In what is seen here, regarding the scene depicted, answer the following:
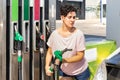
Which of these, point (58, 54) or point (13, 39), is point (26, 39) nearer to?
point (13, 39)

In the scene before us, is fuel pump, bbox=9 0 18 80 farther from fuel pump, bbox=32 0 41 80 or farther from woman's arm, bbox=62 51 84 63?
woman's arm, bbox=62 51 84 63

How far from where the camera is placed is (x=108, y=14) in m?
5.77

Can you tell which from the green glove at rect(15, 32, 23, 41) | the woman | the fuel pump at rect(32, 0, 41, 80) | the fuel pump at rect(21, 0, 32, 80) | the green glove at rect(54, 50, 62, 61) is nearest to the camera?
the green glove at rect(54, 50, 62, 61)

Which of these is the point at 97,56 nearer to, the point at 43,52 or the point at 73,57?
the point at 43,52

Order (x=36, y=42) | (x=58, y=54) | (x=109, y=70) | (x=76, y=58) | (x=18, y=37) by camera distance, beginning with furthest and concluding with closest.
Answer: (x=36, y=42)
(x=18, y=37)
(x=109, y=70)
(x=76, y=58)
(x=58, y=54)

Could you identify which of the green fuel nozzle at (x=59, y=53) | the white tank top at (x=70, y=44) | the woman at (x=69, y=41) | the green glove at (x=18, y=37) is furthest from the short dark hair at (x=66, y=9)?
the green glove at (x=18, y=37)

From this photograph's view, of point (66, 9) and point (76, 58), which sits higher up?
point (66, 9)

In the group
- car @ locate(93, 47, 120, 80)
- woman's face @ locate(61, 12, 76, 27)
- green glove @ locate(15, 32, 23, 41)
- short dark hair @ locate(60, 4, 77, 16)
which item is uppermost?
short dark hair @ locate(60, 4, 77, 16)

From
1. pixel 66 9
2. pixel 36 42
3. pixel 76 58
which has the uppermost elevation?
pixel 66 9

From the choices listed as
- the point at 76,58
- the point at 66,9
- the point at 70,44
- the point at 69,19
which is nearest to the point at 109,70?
the point at 76,58

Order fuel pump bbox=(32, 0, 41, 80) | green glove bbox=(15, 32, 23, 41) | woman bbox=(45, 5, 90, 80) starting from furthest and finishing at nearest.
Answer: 1. fuel pump bbox=(32, 0, 41, 80)
2. green glove bbox=(15, 32, 23, 41)
3. woman bbox=(45, 5, 90, 80)

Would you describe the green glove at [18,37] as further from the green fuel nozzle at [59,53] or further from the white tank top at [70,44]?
the green fuel nozzle at [59,53]

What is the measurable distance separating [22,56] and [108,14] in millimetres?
2480

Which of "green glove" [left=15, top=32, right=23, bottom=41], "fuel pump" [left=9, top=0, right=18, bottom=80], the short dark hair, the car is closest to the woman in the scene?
the short dark hair
